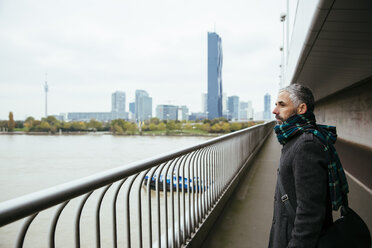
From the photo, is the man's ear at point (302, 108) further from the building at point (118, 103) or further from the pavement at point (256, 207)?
the building at point (118, 103)

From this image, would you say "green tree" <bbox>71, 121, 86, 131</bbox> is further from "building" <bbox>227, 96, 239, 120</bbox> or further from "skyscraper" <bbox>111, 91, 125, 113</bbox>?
"building" <bbox>227, 96, 239, 120</bbox>

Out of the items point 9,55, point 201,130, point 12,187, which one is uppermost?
point 9,55

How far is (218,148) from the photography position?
11.6ft

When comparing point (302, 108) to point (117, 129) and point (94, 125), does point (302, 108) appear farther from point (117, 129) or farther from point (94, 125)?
point (94, 125)

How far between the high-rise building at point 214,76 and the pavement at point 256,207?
367ft

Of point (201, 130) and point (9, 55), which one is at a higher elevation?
point (9, 55)

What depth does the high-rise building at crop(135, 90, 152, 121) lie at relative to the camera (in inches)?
5484

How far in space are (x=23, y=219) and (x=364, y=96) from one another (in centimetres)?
677

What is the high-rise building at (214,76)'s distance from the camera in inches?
4780

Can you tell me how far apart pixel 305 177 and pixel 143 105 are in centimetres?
14327

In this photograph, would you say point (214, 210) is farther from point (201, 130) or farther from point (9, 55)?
point (9, 55)

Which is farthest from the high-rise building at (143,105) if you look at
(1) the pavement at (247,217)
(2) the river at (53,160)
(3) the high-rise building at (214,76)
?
(1) the pavement at (247,217)

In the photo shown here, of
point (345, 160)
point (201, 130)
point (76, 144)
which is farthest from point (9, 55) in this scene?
point (345, 160)

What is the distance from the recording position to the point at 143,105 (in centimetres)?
14200
